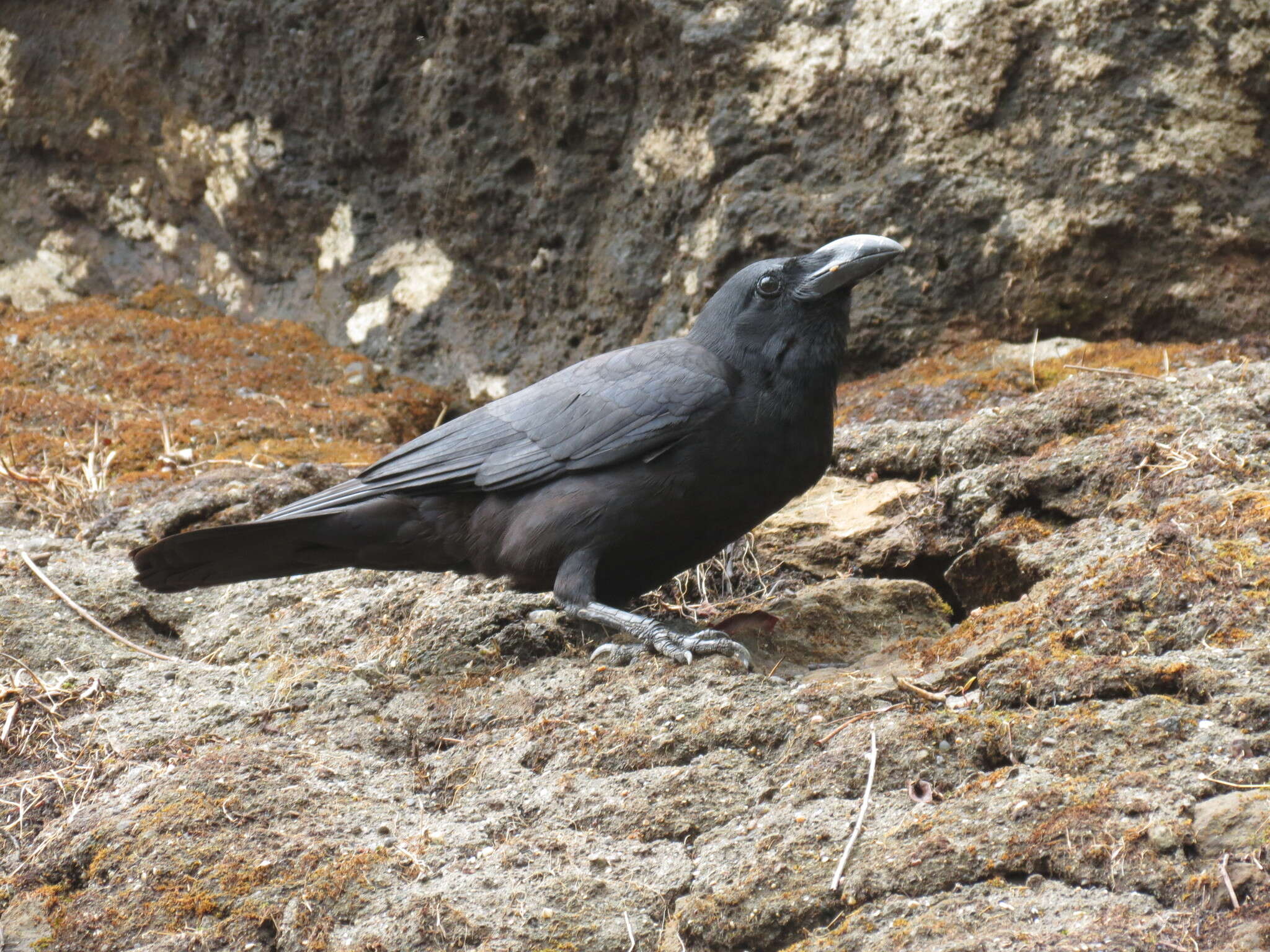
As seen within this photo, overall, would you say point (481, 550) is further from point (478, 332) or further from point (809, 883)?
point (478, 332)

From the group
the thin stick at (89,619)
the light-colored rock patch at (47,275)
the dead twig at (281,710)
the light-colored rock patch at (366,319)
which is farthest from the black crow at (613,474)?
the light-colored rock patch at (47,275)

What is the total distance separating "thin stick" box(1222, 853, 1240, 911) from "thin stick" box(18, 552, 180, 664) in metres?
3.36

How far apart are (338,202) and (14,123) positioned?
223cm

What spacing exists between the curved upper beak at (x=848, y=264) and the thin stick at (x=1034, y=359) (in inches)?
61.3

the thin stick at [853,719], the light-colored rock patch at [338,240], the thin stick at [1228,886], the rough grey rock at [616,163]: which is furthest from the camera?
the light-colored rock patch at [338,240]

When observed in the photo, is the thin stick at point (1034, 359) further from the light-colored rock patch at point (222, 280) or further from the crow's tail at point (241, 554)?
the light-colored rock patch at point (222, 280)

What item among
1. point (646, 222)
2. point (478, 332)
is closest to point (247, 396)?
point (478, 332)

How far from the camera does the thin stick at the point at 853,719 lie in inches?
126

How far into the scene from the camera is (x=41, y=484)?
5871 mm

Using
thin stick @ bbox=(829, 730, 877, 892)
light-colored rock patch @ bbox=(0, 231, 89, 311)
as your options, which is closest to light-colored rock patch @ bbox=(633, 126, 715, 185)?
light-colored rock patch @ bbox=(0, 231, 89, 311)

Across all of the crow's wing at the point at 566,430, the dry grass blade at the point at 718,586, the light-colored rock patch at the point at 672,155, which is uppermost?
the light-colored rock patch at the point at 672,155

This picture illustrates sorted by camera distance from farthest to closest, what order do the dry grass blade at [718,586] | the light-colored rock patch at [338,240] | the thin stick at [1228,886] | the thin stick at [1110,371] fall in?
the light-colored rock patch at [338,240] → the thin stick at [1110,371] → the dry grass blade at [718,586] → the thin stick at [1228,886]

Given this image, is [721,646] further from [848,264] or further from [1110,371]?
[1110,371]

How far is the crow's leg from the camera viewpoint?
12.8 ft
